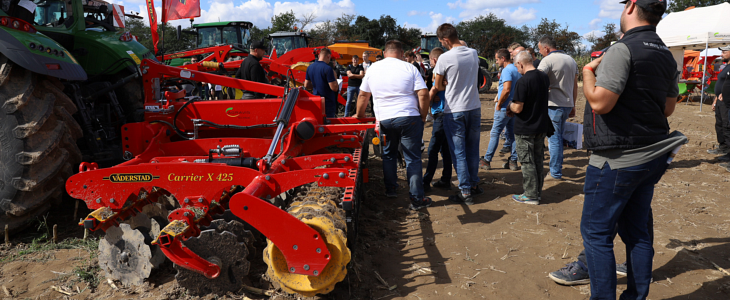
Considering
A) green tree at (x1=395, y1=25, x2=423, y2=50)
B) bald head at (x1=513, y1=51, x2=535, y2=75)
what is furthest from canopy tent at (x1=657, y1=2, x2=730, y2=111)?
green tree at (x1=395, y1=25, x2=423, y2=50)

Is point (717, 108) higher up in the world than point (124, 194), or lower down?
higher up

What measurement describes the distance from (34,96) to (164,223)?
1426 mm

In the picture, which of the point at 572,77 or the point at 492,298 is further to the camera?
the point at 572,77

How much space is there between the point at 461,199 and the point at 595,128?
2.57 m

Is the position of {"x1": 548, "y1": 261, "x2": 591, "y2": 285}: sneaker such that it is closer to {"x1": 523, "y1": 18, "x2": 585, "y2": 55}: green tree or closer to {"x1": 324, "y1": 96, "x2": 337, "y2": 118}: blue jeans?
{"x1": 324, "y1": 96, "x2": 337, "y2": 118}: blue jeans

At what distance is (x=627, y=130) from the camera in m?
2.39

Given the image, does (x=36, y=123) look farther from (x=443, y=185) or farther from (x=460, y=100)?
(x=443, y=185)

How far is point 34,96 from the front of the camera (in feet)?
11.3

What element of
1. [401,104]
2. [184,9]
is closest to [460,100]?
[401,104]

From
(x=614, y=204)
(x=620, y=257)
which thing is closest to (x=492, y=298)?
(x=614, y=204)

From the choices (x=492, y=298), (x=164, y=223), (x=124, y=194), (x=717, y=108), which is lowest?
(x=492, y=298)

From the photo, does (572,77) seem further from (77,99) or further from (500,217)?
(77,99)

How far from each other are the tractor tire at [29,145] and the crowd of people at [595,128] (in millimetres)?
2726

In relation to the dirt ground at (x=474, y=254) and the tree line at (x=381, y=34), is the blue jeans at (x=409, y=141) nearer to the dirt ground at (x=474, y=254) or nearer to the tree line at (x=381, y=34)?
the dirt ground at (x=474, y=254)
